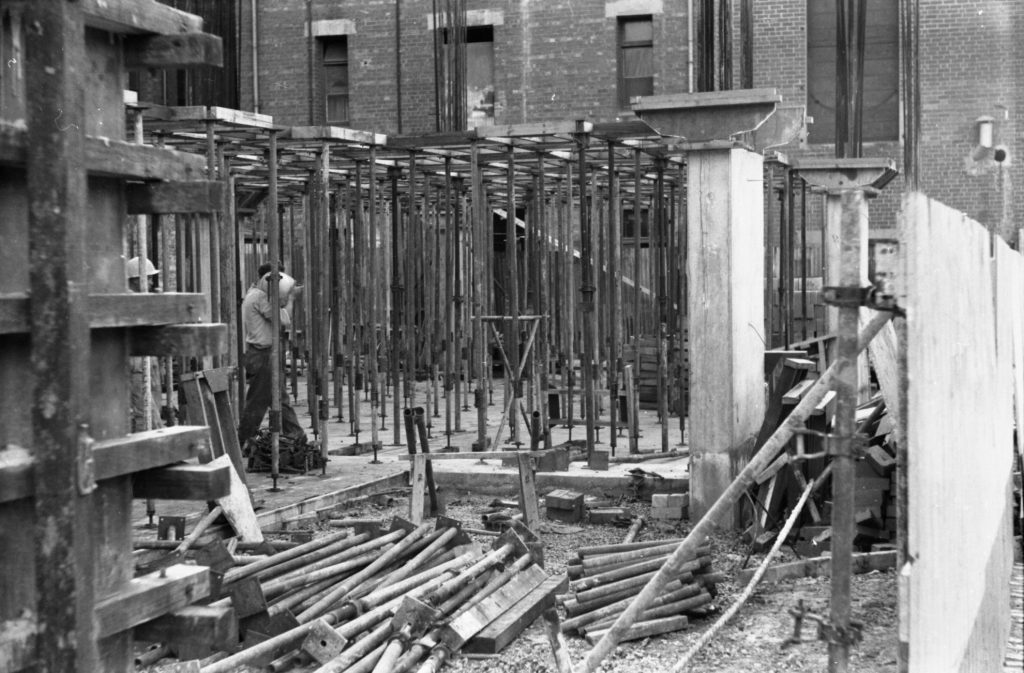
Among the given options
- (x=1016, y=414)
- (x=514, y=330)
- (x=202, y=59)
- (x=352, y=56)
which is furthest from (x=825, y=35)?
(x=202, y=59)

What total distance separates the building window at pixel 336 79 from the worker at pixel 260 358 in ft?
46.2

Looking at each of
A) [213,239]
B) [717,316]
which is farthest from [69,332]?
[213,239]

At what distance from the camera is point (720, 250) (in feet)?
37.1

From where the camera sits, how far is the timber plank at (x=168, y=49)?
407cm

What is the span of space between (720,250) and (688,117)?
43.4 inches

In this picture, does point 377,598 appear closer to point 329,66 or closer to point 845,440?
point 845,440

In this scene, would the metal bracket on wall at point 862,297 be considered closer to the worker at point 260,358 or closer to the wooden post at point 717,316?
the wooden post at point 717,316

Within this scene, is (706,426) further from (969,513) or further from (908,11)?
(908,11)

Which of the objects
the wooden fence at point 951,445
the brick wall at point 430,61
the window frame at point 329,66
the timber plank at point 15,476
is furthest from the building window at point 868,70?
the timber plank at point 15,476

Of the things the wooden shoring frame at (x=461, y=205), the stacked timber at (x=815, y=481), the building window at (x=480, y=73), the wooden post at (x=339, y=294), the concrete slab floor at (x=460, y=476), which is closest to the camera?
the stacked timber at (x=815, y=481)

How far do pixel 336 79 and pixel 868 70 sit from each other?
35.1ft

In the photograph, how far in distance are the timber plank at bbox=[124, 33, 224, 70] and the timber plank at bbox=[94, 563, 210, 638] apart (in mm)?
1506

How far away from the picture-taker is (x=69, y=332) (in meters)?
3.65

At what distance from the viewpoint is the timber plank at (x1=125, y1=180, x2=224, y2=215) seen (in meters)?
4.12
